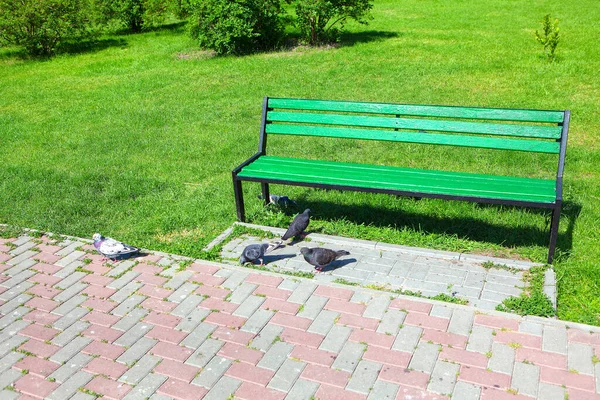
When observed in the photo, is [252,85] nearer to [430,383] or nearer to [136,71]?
[136,71]

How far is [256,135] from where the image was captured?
8.43m

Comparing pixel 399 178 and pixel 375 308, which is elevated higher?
pixel 399 178

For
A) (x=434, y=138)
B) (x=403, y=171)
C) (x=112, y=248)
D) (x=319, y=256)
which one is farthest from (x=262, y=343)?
(x=434, y=138)

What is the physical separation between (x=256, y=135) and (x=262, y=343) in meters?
4.80

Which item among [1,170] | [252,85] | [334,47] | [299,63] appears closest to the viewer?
[1,170]

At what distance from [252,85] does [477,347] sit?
26.7 feet

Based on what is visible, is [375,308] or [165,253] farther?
[165,253]

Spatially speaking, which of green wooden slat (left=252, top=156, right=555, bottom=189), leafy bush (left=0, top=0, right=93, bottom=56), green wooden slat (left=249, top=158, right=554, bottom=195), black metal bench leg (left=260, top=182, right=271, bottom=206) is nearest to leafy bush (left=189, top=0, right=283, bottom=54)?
leafy bush (left=0, top=0, right=93, bottom=56)

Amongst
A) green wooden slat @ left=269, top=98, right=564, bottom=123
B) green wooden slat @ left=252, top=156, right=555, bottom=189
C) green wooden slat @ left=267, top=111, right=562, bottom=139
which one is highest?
green wooden slat @ left=269, top=98, right=564, bottom=123

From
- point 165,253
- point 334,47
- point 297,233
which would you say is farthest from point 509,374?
point 334,47

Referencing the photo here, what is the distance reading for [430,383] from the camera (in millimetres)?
3562

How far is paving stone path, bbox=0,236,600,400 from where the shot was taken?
3586 millimetres

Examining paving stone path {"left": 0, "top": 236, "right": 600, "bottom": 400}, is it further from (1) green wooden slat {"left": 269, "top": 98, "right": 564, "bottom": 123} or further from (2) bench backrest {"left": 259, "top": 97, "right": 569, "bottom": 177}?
(1) green wooden slat {"left": 269, "top": 98, "right": 564, "bottom": 123}

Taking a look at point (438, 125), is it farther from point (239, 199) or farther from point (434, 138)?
point (239, 199)
